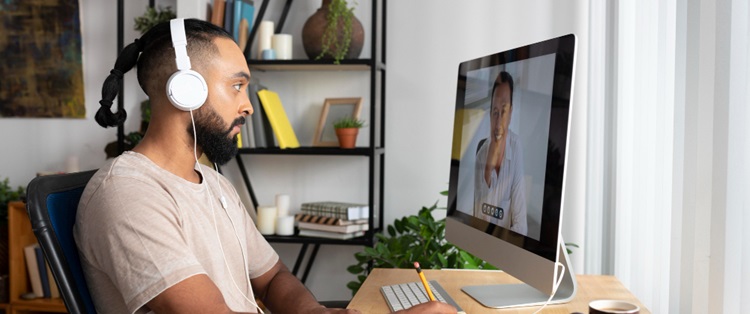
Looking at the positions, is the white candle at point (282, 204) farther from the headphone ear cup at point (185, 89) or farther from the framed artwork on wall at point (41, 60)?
the headphone ear cup at point (185, 89)

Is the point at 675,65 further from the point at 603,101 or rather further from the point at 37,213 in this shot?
the point at 37,213

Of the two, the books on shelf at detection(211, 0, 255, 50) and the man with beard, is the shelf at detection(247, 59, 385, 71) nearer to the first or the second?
the books on shelf at detection(211, 0, 255, 50)

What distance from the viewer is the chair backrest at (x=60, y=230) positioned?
125 cm

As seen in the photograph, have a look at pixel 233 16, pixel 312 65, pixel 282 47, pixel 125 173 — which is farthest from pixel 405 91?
pixel 125 173

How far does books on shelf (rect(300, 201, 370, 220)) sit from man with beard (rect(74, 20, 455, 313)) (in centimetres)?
110

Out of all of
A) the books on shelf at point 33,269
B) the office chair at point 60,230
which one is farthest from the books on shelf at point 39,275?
the office chair at point 60,230

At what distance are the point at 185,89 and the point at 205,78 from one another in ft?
0.26

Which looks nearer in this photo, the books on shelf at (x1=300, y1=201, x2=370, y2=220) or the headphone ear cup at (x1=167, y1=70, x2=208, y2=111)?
the headphone ear cup at (x1=167, y1=70, x2=208, y2=111)

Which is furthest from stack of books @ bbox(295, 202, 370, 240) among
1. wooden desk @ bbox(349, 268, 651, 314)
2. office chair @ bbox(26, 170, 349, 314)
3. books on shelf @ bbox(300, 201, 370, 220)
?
office chair @ bbox(26, 170, 349, 314)

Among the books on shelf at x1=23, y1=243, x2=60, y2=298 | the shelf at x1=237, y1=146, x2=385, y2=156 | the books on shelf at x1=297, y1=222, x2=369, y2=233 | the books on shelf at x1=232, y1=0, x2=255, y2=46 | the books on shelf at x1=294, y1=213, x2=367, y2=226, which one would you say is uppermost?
the books on shelf at x1=232, y1=0, x2=255, y2=46

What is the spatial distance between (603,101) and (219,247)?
55.4 inches

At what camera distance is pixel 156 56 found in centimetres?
152

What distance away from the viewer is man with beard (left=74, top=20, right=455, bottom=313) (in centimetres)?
128

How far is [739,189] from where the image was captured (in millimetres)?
1201
